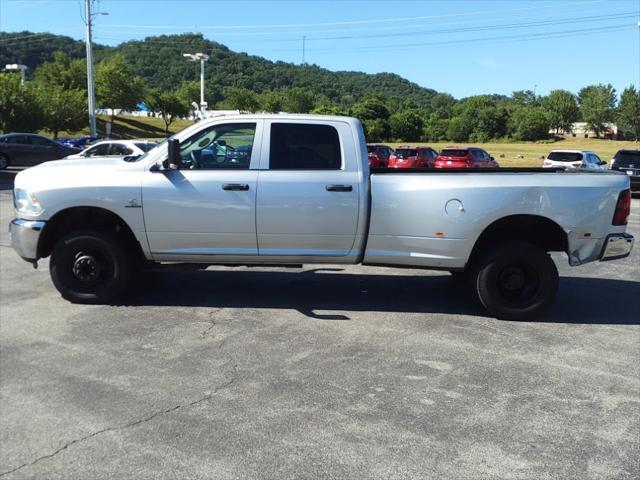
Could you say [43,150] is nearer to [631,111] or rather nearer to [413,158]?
[413,158]

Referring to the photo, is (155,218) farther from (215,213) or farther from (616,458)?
(616,458)

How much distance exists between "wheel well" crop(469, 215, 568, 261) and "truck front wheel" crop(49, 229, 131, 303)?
388 cm

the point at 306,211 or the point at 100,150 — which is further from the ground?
the point at 100,150

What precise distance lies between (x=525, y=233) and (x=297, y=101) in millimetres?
108398

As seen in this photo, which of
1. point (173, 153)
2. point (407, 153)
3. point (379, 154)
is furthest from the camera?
point (379, 154)

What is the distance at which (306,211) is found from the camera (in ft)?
19.8

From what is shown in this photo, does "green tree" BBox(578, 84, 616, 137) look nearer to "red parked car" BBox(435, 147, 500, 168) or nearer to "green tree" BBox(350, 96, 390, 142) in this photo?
"green tree" BBox(350, 96, 390, 142)

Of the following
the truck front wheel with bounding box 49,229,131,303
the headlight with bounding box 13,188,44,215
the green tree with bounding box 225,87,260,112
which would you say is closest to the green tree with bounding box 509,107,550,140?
the green tree with bounding box 225,87,260,112

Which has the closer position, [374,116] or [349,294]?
[349,294]

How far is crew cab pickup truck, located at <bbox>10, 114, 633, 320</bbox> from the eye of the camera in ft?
19.6

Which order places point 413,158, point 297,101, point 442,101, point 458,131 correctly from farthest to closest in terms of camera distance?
point 442,101
point 458,131
point 297,101
point 413,158

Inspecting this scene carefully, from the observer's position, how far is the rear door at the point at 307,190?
6031 mm

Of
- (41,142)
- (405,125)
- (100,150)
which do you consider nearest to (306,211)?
(100,150)

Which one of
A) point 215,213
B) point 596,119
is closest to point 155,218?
point 215,213
